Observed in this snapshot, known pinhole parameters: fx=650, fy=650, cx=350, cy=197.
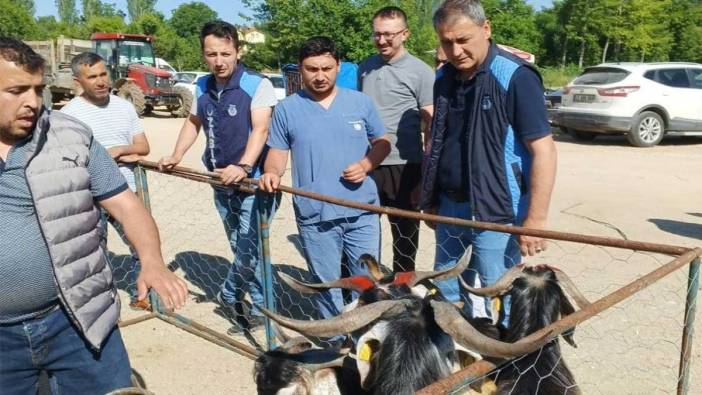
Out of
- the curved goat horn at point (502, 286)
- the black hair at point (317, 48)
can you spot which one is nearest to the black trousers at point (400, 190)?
the black hair at point (317, 48)

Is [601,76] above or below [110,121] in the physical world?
above

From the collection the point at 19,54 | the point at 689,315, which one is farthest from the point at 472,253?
the point at 19,54

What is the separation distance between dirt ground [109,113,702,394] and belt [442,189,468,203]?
4.77ft

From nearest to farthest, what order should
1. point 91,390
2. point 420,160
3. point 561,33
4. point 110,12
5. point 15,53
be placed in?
point 15,53 → point 91,390 → point 420,160 → point 561,33 → point 110,12

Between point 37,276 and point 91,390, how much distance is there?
1.80 feet

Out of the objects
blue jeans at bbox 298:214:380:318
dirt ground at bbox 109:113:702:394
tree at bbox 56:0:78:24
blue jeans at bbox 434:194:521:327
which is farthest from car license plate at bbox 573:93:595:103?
tree at bbox 56:0:78:24

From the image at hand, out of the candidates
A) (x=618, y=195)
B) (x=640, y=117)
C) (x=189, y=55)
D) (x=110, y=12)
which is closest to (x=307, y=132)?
(x=618, y=195)

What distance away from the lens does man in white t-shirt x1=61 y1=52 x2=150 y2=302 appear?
16.8 feet

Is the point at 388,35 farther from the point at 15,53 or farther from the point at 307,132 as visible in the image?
the point at 15,53

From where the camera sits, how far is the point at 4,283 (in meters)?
2.43

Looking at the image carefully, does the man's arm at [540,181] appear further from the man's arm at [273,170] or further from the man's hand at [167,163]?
the man's hand at [167,163]

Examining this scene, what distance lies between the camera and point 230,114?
466 centimetres

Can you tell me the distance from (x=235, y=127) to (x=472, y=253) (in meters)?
2.06

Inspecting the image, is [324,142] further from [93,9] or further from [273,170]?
[93,9]
